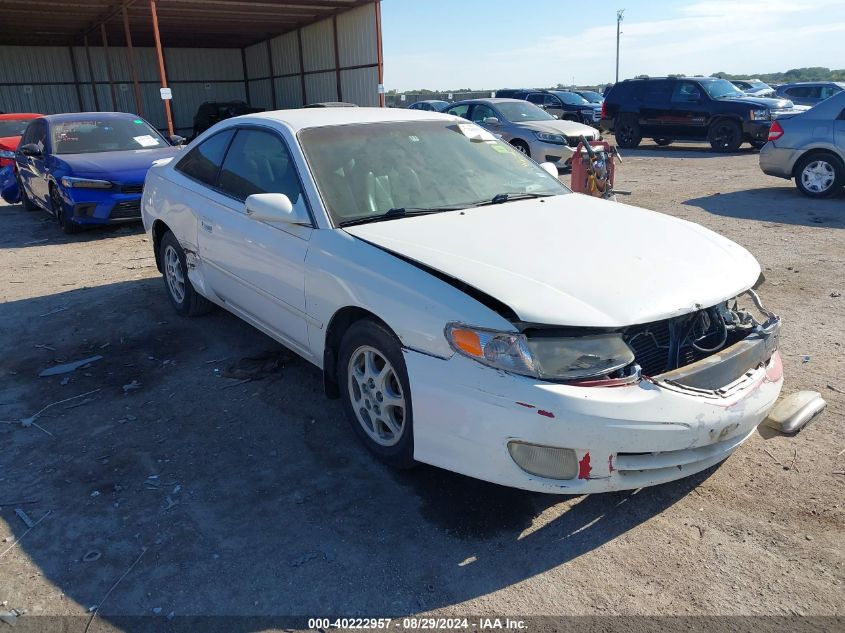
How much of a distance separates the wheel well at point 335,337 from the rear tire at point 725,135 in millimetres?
15823

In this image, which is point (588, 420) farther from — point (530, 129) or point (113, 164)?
point (530, 129)

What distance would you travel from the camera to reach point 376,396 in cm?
317

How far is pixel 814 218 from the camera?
8617 millimetres

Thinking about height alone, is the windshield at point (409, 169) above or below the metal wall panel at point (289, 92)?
below

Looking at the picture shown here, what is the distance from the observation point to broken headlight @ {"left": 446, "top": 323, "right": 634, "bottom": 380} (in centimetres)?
251

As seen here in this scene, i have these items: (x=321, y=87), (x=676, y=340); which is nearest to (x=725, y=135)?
(x=321, y=87)

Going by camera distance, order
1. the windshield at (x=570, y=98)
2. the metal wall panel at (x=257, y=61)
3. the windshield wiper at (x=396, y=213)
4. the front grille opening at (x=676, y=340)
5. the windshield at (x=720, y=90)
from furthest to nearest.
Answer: the metal wall panel at (x=257, y=61)
the windshield at (x=570, y=98)
the windshield at (x=720, y=90)
the windshield wiper at (x=396, y=213)
the front grille opening at (x=676, y=340)

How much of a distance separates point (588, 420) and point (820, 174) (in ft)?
30.8

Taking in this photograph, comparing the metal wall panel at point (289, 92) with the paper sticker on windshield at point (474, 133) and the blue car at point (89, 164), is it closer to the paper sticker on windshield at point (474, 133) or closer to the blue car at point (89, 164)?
the blue car at point (89, 164)

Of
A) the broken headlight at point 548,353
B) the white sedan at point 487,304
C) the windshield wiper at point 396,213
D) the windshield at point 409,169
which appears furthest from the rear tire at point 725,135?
the broken headlight at point 548,353

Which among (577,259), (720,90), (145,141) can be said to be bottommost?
(577,259)

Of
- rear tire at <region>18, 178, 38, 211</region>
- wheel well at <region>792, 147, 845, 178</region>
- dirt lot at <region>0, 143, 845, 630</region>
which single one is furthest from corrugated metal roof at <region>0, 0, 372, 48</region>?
dirt lot at <region>0, 143, 845, 630</region>

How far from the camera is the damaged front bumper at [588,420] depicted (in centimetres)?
245

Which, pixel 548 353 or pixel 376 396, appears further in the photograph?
pixel 376 396
